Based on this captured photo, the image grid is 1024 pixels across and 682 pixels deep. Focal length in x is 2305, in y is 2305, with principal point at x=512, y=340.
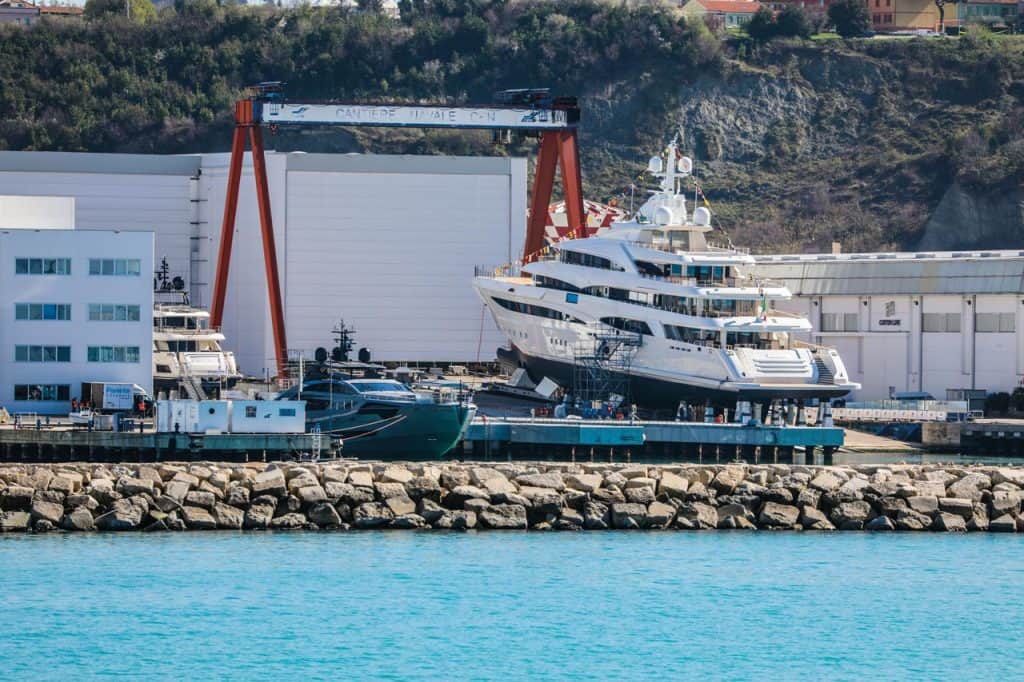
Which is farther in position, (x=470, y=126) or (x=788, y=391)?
(x=470, y=126)

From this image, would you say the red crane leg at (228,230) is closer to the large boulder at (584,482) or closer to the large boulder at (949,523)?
the large boulder at (584,482)

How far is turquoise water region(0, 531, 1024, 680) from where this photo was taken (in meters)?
30.9

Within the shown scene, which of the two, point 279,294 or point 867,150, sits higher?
point 867,150

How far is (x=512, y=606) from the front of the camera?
3456 centimetres

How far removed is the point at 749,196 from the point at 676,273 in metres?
45.0

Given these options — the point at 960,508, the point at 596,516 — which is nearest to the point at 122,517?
the point at 596,516

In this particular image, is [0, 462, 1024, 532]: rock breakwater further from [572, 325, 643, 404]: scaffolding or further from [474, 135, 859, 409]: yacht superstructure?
[572, 325, 643, 404]: scaffolding

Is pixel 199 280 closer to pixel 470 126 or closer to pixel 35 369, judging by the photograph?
pixel 470 126

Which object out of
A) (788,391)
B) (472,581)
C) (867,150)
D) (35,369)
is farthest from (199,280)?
(867,150)

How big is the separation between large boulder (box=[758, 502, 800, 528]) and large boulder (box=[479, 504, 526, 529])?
4338 mm

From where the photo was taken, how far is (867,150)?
10338cm

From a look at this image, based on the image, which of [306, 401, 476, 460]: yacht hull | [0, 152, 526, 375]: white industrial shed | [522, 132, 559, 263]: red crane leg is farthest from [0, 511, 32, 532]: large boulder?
[0, 152, 526, 375]: white industrial shed

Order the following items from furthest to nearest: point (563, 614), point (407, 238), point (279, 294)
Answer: point (407, 238), point (279, 294), point (563, 614)

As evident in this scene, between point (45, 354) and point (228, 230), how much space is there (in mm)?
11751
